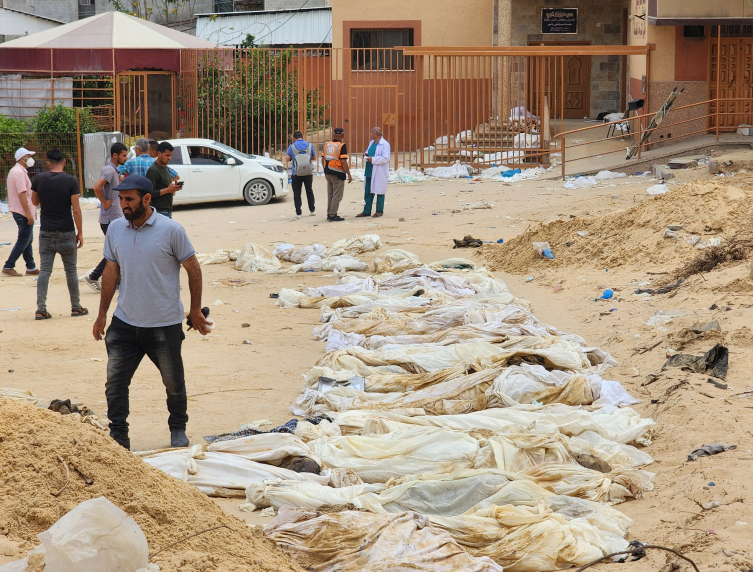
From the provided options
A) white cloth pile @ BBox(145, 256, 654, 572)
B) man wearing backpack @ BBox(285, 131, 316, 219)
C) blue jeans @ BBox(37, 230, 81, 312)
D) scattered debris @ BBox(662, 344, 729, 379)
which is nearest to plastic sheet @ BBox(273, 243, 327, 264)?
man wearing backpack @ BBox(285, 131, 316, 219)

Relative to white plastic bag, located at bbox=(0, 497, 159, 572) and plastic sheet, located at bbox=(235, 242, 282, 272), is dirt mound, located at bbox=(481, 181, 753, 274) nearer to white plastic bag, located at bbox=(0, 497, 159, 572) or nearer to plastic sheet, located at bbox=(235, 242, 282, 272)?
plastic sheet, located at bbox=(235, 242, 282, 272)

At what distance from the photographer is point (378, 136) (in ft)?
53.2

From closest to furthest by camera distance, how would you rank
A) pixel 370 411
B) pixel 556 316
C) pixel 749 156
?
pixel 370 411 < pixel 556 316 < pixel 749 156

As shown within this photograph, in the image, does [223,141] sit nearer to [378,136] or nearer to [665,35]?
[378,136]

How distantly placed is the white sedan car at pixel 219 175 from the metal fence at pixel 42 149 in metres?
3.95

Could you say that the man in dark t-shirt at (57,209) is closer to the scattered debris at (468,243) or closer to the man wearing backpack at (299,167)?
the scattered debris at (468,243)

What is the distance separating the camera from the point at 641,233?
12164 millimetres

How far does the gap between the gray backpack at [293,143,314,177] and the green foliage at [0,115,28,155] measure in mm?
7811

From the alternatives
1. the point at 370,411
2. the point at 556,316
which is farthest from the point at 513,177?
the point at 370,411

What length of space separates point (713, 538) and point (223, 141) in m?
20.1

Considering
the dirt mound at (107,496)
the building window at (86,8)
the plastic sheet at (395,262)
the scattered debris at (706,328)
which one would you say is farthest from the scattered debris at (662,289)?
the building window at (86,8)

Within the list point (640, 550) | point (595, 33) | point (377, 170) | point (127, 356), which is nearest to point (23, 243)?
point (377, 170)

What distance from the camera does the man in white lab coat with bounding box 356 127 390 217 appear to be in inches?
631

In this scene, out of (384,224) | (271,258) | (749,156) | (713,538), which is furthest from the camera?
(749,156)
